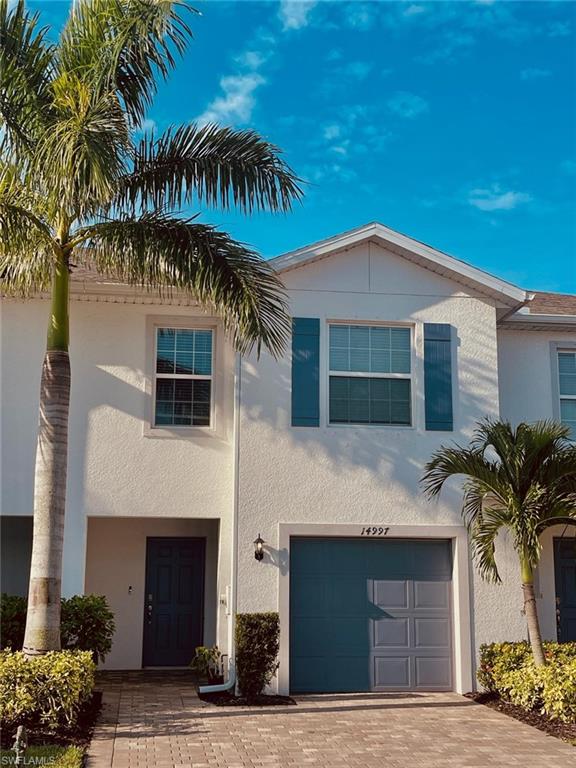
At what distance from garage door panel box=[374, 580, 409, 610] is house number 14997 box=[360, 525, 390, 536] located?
76 cm

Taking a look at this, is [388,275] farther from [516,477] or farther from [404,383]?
[516,477]

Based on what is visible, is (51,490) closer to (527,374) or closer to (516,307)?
(516,307)

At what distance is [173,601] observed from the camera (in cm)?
1525

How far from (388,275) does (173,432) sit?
4.30m

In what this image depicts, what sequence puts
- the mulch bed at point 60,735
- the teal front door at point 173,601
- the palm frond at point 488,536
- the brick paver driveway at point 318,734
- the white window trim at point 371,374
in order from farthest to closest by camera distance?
the teal front door at point 173,601 → the white window trim at point 371,374 → the palm frond at point 488,536 → the mulch bed at point 60,735 → the brick paver driveway at point 318,734

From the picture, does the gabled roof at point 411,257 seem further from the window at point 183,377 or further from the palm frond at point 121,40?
the palm frond at point 121,40

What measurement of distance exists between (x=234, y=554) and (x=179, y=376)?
3056 mm

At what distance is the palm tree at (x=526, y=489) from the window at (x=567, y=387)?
2.79 meters

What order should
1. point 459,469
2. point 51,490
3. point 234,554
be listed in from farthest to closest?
1. point 234,554
2. point 459,469
3. point 51,490

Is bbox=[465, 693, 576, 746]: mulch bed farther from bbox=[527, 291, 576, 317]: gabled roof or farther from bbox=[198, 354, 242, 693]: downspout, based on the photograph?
bbox=[527, 291, 576, 317]: gabled roof

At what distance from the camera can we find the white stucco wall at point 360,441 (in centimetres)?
1306

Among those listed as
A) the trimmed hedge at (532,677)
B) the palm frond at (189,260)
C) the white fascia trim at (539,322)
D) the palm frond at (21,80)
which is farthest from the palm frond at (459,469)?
the palm frond at (21,80)

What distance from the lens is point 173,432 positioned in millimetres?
13672

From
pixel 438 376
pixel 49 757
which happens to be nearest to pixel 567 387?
pixel 438 376
